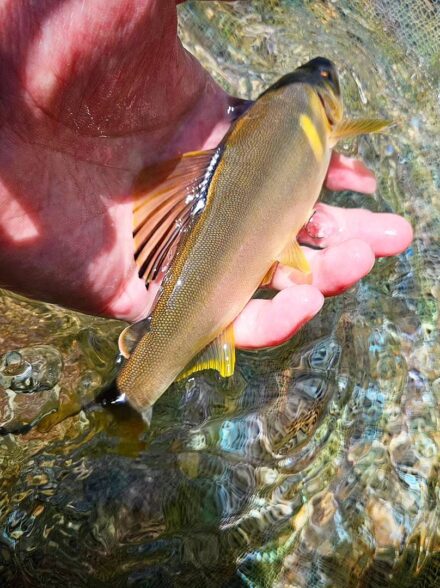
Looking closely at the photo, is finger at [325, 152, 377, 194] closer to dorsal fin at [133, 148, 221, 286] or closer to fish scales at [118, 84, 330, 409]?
fish scales at [118, 84, 330, 409]

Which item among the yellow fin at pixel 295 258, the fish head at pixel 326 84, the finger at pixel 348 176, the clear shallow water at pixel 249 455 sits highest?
the fish head at pixel 326 84

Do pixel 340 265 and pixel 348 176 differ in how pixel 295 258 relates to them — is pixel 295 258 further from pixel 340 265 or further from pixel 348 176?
pixel 348 176

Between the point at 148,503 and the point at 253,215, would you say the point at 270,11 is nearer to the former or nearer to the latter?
the point at 253,215

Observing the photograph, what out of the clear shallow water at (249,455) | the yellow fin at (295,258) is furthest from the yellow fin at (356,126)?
the yellow fin at (295,258)

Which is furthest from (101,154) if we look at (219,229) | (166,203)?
(219,229)

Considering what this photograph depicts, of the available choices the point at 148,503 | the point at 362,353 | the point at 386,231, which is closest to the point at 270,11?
the point at 386,231

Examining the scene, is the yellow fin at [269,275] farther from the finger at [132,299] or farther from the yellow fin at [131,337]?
the yellow fin at [131,337]
